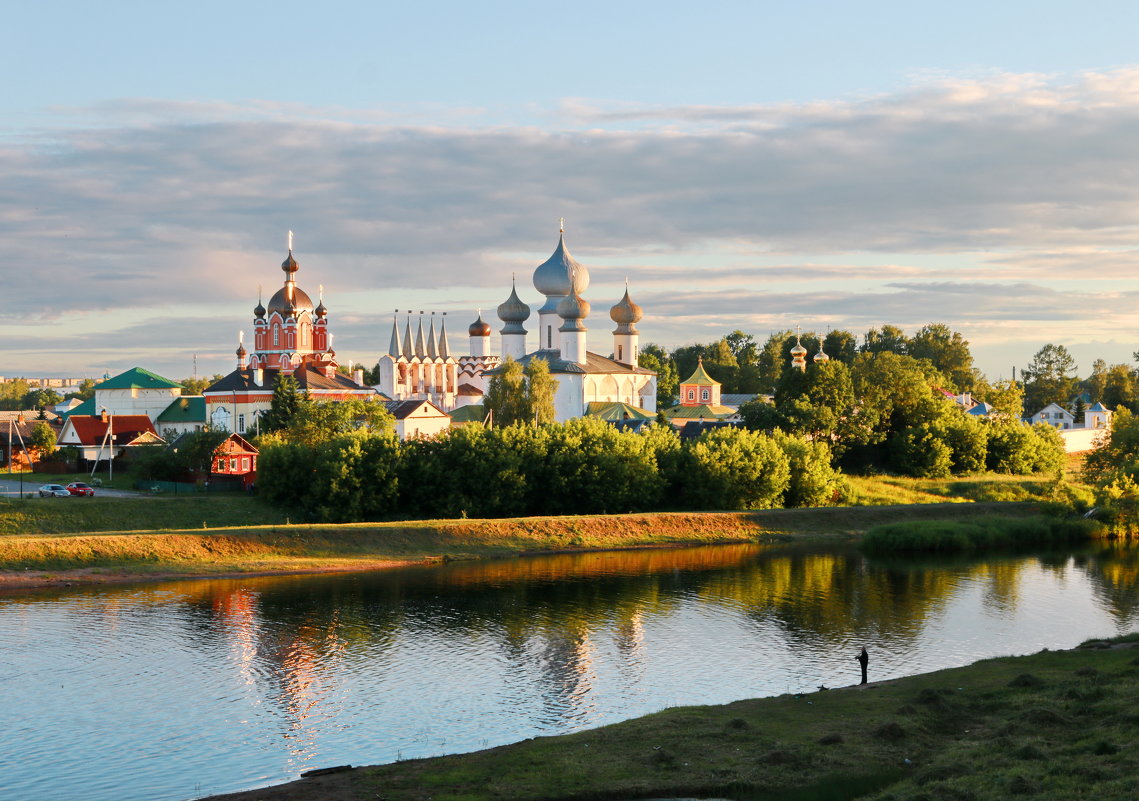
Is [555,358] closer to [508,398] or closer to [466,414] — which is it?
[466,414]

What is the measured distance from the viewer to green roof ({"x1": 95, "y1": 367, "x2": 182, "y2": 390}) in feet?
298

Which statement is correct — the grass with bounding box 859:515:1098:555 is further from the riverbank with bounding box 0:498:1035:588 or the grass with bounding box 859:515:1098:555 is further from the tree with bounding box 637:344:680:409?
the tree with bounding box 637:344:680:409

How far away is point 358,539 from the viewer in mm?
50219

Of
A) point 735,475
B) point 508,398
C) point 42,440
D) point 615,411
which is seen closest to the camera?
point 735,475

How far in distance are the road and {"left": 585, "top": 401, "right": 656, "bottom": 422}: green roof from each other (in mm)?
35985

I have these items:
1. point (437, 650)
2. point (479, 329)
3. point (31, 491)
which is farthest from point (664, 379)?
point (437, 650)

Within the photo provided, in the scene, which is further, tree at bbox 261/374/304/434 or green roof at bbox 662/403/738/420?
green roof at bbox 662/403/738/420

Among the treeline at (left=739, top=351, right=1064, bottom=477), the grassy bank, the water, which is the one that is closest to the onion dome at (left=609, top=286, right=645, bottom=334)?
the treeline at (left=739, top=351, right=1064, bottom=477)

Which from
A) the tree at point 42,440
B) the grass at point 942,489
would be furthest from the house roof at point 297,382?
the grass at point 942,489

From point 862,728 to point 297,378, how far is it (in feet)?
223

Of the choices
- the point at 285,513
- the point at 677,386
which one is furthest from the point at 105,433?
the point at 677,386

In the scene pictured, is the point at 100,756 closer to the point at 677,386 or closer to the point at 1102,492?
the point at 1102,492

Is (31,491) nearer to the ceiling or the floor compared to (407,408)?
nearer to the floor

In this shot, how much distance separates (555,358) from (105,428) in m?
34.4
